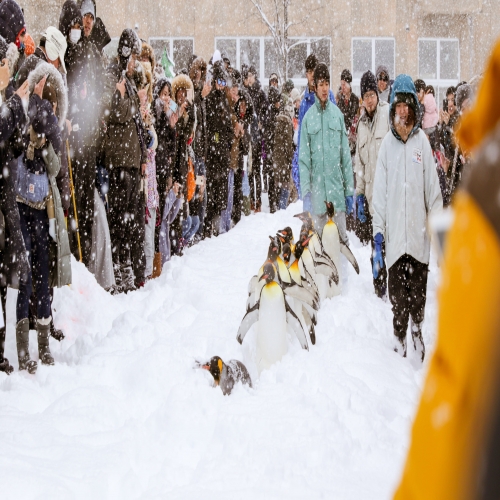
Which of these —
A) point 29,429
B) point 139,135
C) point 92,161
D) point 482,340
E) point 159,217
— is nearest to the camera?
point 482,340

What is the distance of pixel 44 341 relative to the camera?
195 inches

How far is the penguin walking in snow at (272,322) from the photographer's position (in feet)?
15.8

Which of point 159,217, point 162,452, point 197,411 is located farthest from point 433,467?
point 159,217

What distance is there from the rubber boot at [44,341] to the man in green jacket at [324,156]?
336 centimetres

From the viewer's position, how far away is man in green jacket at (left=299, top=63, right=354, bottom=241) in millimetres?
7238

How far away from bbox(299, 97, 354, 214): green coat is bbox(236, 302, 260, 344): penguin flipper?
2.61 meters

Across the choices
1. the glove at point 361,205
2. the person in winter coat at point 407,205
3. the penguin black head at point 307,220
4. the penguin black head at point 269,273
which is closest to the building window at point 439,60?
the glove at point 361,205

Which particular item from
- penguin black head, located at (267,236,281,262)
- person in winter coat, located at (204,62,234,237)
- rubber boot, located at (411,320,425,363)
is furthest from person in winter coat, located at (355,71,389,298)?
person in winter coat, located at (204,62,234,237)

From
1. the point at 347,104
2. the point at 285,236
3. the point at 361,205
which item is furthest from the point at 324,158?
the point at 347,104

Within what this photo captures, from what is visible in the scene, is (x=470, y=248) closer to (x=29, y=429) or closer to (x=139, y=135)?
(x=29, y=429)

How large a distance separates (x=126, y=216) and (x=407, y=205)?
10.1 ft

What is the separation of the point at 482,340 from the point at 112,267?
632 centimetres

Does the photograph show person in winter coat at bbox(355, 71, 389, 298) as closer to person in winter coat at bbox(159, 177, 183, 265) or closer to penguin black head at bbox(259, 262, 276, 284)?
person in winter coat at bbox(159, 177, 183, 265)

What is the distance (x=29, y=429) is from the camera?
3.76 meters
